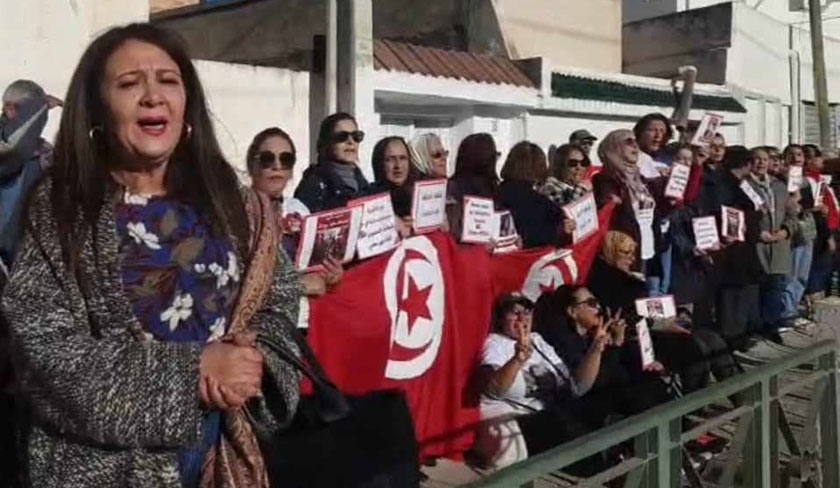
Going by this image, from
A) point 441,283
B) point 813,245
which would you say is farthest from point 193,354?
point 813,245

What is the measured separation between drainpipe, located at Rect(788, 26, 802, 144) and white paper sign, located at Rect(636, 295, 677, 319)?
43.1 feet

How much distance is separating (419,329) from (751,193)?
419 centimetres

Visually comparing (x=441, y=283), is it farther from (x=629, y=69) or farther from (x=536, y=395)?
(x=629, y=69)

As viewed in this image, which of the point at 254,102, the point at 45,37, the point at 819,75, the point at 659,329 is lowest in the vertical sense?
the point at 659,329

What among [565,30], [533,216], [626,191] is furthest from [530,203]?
[565,30]

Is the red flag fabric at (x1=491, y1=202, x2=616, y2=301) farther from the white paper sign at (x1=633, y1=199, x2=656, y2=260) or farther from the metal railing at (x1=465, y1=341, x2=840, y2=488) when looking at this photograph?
the metal railing at (x1=465, y1=341, x2=840, y2=488)

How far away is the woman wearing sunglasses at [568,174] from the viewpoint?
21.2ft

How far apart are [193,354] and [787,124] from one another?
17.4 m

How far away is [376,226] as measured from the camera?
182 inches

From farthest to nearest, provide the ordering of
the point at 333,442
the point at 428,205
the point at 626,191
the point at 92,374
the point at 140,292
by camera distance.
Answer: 1. the point at 626,191
2. the point at 428,205
3. the point at 333,442
4. the point at 140,292
5. the point at 92,374

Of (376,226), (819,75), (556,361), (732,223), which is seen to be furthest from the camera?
(819,75)

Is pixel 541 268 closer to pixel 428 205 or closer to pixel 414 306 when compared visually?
pixel 428 205

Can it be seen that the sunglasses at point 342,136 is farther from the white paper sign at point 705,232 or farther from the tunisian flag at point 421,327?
the white paper sign at point 705,232

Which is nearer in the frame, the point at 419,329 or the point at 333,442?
the point at 333,442
